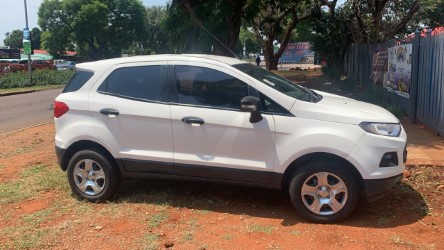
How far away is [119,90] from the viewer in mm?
5234

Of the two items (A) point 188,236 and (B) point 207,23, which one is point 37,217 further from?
(B) point 207,23

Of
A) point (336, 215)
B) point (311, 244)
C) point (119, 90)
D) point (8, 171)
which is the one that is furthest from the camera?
point (8, 171)

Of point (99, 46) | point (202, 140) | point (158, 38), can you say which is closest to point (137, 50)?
point (158, 38)

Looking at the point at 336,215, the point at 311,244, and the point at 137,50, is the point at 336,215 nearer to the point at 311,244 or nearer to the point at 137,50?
the point at 311,244

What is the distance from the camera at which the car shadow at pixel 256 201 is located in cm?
473

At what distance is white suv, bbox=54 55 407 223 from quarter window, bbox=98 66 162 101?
0.01 meters

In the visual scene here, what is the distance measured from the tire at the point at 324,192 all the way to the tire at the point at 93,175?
6.79ft

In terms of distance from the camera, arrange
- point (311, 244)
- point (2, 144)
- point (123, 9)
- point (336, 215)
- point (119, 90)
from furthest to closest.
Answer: point (123, 9)
point (2, 144)
point (119, 90)
point (336, 215)
point (311, 244)

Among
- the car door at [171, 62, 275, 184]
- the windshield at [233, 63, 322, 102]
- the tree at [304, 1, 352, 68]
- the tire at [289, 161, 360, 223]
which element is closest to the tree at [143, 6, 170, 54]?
the tree at [304, 1, 352, 68]

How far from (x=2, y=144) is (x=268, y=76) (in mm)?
6228

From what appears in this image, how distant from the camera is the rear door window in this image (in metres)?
5.36

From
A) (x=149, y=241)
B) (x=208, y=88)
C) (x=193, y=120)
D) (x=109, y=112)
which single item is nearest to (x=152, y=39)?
(x=109, y=112)

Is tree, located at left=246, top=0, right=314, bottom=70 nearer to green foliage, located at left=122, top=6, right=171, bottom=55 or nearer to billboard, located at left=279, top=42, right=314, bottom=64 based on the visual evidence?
billboard, located at left=279, top=42, right=314, bottom=64

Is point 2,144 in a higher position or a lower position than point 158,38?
lower
